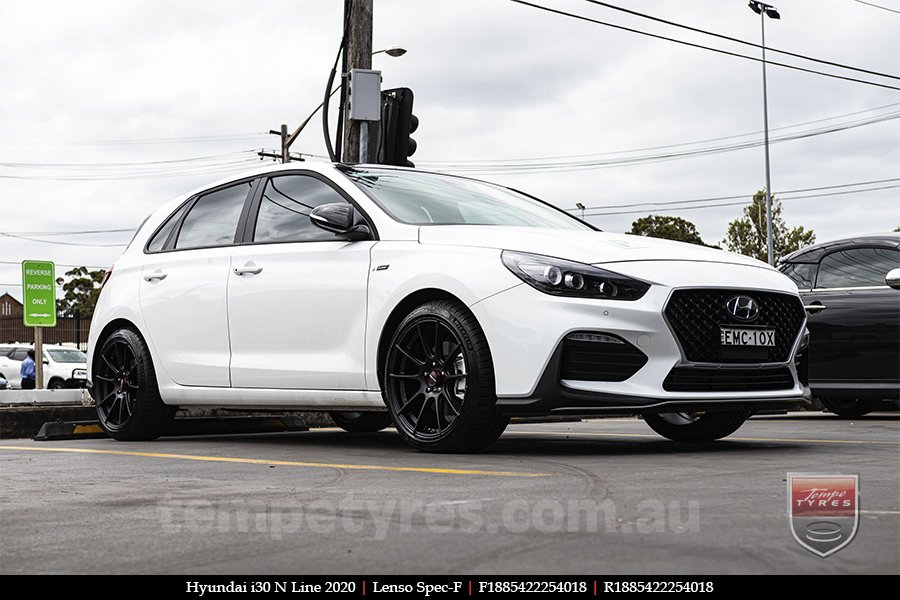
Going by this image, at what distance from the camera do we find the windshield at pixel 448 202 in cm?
668

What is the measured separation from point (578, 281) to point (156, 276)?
337cm

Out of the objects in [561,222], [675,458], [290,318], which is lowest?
[675,458]

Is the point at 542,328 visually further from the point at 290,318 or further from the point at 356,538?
the point at 356,538

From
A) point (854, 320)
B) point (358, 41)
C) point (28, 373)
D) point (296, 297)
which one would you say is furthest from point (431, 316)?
point (28, 373)

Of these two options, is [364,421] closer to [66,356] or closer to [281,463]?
[281,463]

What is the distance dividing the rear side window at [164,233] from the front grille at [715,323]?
12.6 ft

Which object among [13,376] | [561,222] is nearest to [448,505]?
[561,222]

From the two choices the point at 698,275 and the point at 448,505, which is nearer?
the point at 448,505

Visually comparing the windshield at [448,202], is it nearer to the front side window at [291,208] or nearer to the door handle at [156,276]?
the front side window at [291,208]

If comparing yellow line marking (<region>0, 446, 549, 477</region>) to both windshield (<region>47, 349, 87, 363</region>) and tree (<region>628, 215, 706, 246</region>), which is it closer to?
windshield (<region>47, 349, 87, 363</region>)

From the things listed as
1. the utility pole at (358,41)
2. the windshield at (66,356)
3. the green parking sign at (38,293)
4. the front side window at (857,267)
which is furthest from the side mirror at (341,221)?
the windshield at (66,356)

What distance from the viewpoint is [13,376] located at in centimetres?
3534
